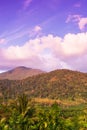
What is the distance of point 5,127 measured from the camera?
4922 centimetres

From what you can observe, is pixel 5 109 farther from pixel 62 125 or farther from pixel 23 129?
pixel 62 125

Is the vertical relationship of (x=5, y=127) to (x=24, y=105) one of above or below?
below

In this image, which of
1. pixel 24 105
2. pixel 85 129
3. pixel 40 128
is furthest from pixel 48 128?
pixel 85 129

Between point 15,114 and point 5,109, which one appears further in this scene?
point 5,109

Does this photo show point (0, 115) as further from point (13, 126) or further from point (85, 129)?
point (85, 129)

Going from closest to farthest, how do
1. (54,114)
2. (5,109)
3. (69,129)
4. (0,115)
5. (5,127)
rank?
1. (5,127)
2. (54,114)
3. (69,129)
4. (0,115)
5. (5,109)

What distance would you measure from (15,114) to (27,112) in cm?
232

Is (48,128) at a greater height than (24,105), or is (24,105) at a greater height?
(24,105)

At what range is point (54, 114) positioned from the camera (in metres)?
52.6

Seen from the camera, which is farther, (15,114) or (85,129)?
(85,129)

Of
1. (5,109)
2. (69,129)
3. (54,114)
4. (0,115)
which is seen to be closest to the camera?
(54,114)

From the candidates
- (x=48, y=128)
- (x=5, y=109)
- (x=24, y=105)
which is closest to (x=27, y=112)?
(x=24, y=105)

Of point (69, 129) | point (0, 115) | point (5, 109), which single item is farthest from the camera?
point (5, 109)

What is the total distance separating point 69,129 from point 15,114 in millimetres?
10763
